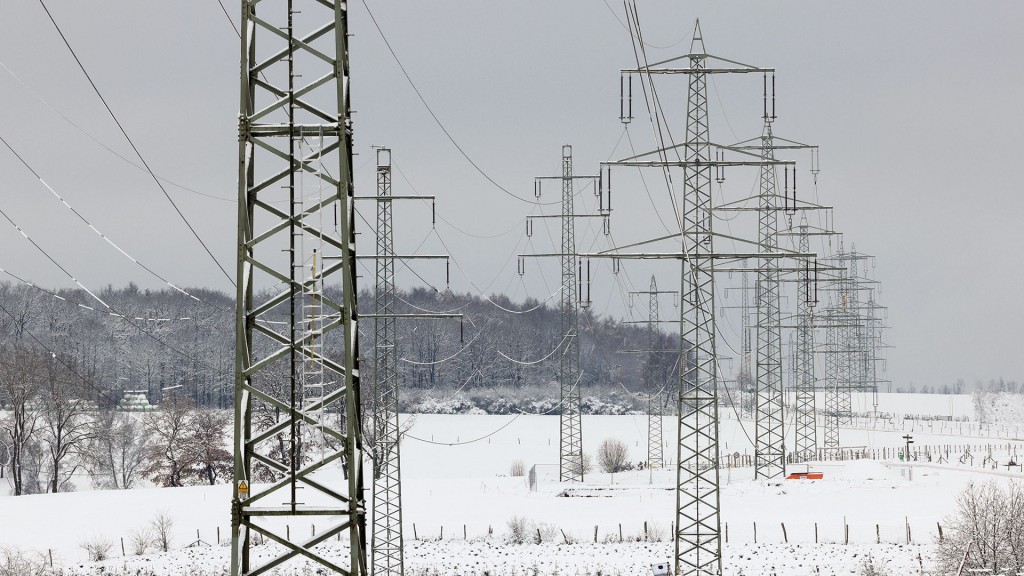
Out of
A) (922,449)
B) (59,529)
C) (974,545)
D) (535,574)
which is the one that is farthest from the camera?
(922,449)

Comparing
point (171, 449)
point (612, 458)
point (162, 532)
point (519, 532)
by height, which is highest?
point (519, 532)

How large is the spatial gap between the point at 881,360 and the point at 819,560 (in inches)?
3753

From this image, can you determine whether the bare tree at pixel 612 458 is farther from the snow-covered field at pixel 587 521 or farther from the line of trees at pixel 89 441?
the line of trees at pixel 89 441

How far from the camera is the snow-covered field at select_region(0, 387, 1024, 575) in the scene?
40344 millimetres

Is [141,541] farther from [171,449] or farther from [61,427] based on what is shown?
[61,427]

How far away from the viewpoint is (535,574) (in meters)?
36.8

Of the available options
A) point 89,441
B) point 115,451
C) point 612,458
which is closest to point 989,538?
point 612,458

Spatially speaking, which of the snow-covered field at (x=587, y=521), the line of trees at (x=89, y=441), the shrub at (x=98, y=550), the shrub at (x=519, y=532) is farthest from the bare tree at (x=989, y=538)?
the line of trees at (x=89, y=441)

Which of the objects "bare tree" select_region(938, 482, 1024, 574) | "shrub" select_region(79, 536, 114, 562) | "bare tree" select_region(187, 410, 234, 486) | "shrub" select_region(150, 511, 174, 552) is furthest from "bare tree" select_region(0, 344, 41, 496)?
"bare tree" select_region(938, 482, 1024, 574)

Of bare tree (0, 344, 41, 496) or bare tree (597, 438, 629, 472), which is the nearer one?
bare tree (597, 438, 629, 472)

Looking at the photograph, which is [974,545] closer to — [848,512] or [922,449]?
[848,512]

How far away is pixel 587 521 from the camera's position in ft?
173

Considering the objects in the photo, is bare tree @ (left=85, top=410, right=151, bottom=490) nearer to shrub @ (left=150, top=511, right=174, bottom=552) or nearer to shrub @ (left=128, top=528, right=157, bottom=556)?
shrub @ (left=128, top=528, right=157, bottom=556)

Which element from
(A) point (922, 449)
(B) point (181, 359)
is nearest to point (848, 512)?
(A) point (922, 449)
